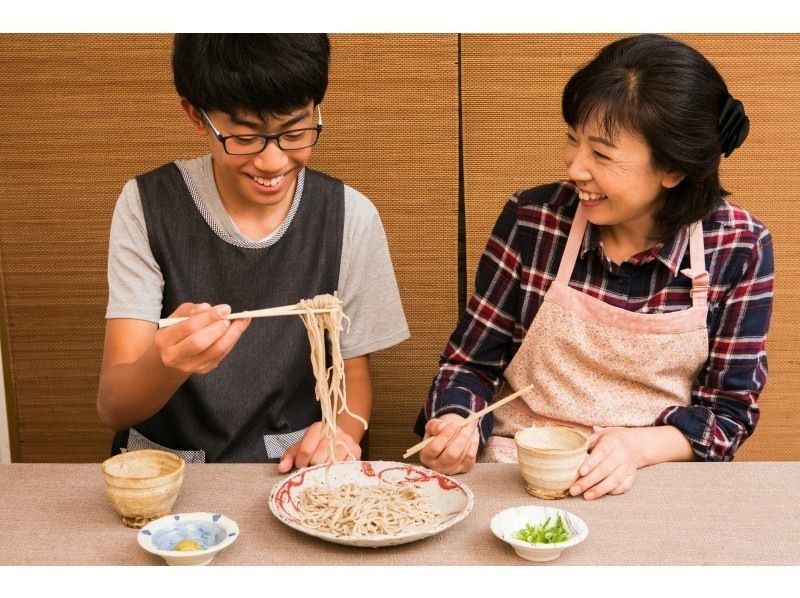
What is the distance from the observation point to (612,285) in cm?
201

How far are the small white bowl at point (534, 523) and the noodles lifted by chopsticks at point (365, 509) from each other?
12 cm

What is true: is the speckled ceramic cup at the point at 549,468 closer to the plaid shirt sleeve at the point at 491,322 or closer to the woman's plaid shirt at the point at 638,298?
the woman's plaid shirt at the point at 638,298

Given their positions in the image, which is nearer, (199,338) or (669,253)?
(199,338)

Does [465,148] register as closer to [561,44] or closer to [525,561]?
[561,44]

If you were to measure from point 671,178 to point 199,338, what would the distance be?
104cm

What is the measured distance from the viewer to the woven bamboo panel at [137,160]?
2746mm

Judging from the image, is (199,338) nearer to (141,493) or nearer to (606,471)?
(141,493)

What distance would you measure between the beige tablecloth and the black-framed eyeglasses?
591 millimetres

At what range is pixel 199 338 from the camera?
147cm

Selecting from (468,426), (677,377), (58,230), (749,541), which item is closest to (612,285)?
(677,377)

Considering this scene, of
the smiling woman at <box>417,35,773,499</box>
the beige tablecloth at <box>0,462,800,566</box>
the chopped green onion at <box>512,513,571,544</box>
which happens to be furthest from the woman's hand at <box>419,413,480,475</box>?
the chopped green onion at <box>512,513,571,544</box>

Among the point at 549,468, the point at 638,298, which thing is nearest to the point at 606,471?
the point at 549,468

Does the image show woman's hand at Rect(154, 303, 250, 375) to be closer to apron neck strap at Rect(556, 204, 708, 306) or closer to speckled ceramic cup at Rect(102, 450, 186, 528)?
speckled ceramic cup at Rect(102, 450, 186, 528)

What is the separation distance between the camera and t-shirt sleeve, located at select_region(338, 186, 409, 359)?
2123 millimetres
